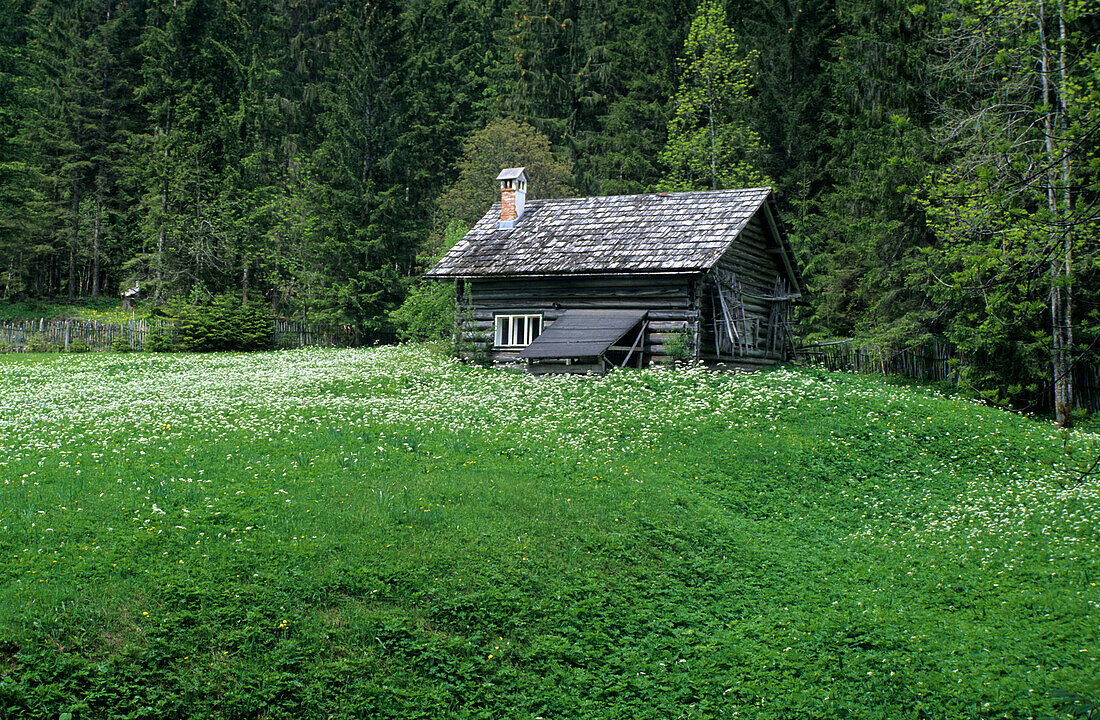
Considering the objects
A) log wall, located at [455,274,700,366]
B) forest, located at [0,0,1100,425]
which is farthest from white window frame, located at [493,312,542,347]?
forest, located at [0,0,1100,425]

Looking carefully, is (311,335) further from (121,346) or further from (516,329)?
(516,329)

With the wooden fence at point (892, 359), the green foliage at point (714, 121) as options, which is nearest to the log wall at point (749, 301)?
the wooden fence at point (892, 359)

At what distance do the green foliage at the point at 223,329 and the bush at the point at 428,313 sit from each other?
21.8 feet

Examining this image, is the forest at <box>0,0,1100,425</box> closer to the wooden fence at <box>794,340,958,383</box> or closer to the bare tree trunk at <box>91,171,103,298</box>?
the bare tree trunk at <box>91,171,103,298</box>

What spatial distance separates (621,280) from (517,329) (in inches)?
167

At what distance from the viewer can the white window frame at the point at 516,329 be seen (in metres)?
27.8

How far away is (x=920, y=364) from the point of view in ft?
106

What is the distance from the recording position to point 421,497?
12117mm

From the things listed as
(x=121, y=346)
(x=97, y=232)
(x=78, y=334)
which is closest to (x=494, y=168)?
(x=121, y=346)

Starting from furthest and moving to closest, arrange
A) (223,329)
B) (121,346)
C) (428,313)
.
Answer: (428,313)
(223,329)
(121,346)

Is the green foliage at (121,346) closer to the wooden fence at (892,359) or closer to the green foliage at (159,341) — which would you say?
the green foliage at (159,341)

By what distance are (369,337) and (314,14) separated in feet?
111

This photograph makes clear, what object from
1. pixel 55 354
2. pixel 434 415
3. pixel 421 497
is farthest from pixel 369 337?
pixel 421 497

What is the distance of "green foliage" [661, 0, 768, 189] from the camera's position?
142ft
